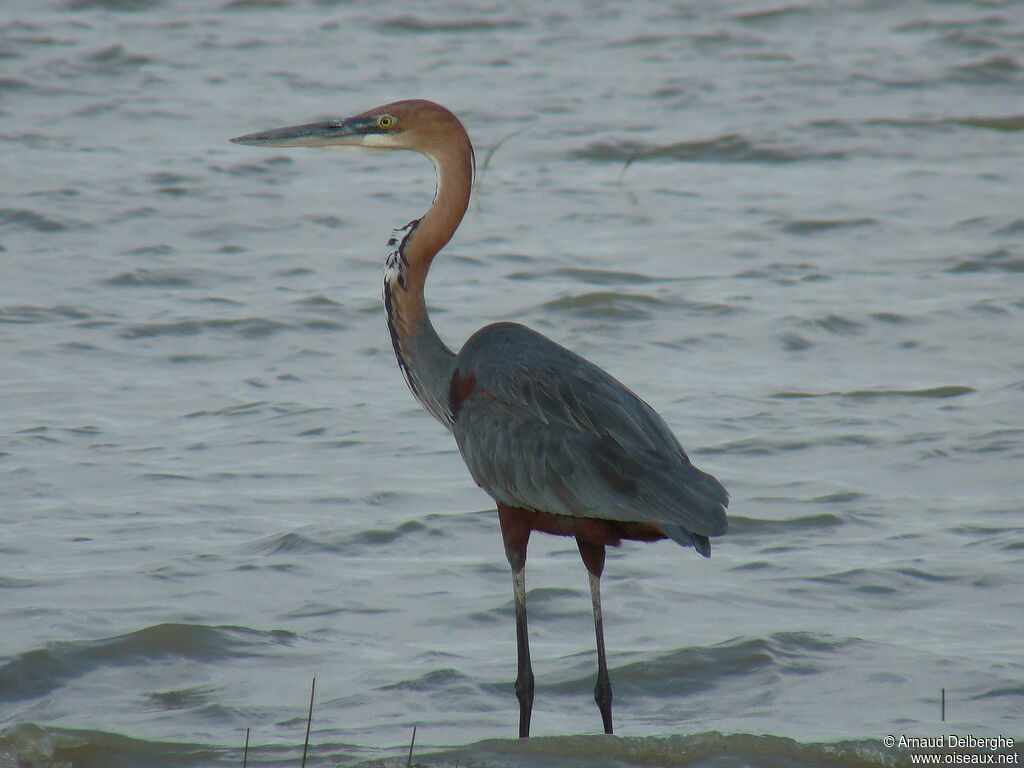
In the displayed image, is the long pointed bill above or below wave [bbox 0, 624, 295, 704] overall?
above

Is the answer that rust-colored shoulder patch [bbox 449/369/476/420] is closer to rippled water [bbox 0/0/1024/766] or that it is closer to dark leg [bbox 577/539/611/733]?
dark leg [bbox 577/539/611/733]

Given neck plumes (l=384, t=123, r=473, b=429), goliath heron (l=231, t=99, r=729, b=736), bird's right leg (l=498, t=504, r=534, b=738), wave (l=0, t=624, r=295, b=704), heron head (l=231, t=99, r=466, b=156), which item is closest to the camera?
goliath heron (l=231, t=99, r=729, b=736)

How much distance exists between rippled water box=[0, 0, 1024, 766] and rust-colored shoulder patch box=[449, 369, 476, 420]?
1.00 meters

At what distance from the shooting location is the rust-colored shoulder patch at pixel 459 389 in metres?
5.65

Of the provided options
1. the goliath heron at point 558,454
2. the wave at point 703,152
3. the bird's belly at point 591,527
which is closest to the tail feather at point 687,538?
the goliath heron at point 558,454

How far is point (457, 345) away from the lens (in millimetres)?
9625

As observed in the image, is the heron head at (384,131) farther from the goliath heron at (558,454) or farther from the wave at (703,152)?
the wave at (703,152)

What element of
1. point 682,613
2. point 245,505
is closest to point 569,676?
point 682,613

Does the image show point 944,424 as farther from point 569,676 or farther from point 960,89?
point 960,89

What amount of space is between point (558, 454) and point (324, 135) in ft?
6.39

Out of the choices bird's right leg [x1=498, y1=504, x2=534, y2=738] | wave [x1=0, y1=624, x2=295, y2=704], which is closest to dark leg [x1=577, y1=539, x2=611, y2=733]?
bird's right leg [x1=498, y1=504, x2=534, y2=738]

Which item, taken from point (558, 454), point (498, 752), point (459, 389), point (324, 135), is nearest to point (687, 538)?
point (558, 454)

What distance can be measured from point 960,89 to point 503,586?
1261 centimetres

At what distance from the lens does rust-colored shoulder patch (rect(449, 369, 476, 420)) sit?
5652 millimetres
